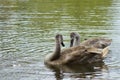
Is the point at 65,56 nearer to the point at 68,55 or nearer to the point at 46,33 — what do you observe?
the point at 68,55

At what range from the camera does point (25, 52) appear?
1761 cm

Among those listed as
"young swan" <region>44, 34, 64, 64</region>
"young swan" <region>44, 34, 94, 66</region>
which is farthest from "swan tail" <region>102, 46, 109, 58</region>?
"young swan" <region>44, 34, 64, 64</region>

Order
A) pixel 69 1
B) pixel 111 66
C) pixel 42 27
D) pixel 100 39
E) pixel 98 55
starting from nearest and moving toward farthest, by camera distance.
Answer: pixel 111 66, pixel 98 55, pixel 100 39, pixel 42 27, pixel 69 1

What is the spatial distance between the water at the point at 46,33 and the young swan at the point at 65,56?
36 centimetres

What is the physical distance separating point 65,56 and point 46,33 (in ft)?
18.0

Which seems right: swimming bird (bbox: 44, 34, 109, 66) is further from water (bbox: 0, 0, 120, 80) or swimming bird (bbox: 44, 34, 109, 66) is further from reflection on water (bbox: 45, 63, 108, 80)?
water (bbox: 0, 0, 120, 80)

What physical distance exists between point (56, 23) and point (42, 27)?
1.07 meters

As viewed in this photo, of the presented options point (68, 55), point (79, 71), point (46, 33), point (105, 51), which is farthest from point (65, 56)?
point (46, 33)

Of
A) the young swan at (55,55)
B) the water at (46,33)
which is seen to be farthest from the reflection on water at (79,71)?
the young swan at (55,55)

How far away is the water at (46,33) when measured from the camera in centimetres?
1511

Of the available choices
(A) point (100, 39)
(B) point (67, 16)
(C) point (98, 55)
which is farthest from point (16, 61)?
(B) point (67, 16)

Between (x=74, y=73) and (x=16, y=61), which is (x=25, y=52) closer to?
(x=16, y=61)

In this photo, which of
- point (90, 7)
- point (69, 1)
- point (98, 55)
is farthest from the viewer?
point (69, 1)

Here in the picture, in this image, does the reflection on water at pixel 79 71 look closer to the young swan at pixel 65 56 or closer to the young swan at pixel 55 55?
the young swan at pixel 65 56
